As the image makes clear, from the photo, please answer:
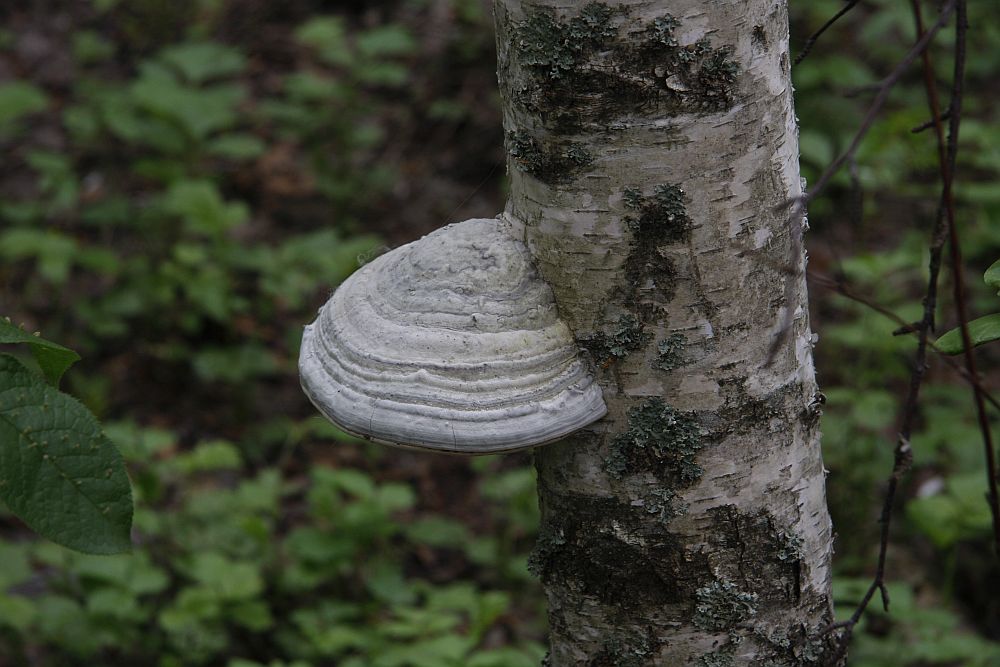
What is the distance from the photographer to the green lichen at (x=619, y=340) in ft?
5.17

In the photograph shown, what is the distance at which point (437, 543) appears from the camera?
4.17 meters

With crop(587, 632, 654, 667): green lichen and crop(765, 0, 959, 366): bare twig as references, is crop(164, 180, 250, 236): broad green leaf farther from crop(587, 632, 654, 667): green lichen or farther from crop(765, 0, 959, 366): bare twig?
crop(765, 0, 959, 366): bare twig

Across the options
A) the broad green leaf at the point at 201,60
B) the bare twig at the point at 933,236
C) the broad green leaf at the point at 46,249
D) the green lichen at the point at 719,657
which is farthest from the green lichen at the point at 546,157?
the broad green leaf at the point at 201,60

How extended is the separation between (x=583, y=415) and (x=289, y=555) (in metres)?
2.72

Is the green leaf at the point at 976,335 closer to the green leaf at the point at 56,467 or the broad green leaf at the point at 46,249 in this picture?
the green leaf at the point at 56,467

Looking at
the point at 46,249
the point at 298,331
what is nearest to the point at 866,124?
the point at 298,331

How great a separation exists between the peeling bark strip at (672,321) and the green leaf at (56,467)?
2.58 feet

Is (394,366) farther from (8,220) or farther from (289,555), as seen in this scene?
(8,220)

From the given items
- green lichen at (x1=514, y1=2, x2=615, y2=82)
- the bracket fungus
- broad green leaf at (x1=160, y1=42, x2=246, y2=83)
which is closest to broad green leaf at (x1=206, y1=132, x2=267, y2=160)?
broad green leaf at (x1=160, y1=42, x2=246, y2=83)

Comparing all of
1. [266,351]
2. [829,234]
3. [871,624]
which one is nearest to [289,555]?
[266,351]

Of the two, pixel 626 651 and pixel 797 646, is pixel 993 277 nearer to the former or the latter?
pixel 797 646

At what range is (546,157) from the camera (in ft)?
5.07

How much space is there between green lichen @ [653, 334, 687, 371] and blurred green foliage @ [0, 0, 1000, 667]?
53 centimetres

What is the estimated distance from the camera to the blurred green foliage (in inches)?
134
